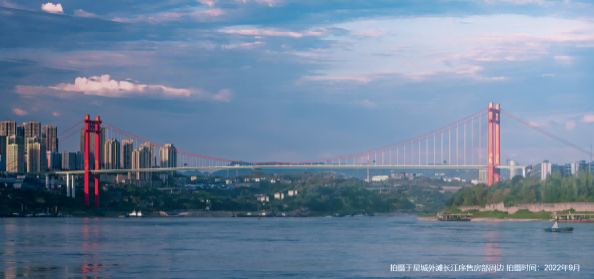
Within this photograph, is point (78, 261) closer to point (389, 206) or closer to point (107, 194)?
point (107, 194)

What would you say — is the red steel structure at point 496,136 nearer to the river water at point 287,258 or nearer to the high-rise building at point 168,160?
the river water at point 287,258

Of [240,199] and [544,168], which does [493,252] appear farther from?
[240,199]

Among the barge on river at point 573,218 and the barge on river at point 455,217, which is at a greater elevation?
the barge on river at point 573,218

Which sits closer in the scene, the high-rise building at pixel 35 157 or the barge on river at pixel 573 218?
the barge on river at pixel 573 218

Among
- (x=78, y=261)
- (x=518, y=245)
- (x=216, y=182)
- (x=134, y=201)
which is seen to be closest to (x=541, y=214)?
(x=518, y=245)

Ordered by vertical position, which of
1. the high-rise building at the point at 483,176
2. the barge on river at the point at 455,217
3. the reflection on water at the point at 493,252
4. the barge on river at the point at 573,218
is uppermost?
the high-rise building at the point at 483,176

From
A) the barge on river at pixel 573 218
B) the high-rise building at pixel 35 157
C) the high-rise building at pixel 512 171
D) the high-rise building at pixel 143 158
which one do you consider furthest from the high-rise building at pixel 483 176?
the high-rise building at pixel 35 157
